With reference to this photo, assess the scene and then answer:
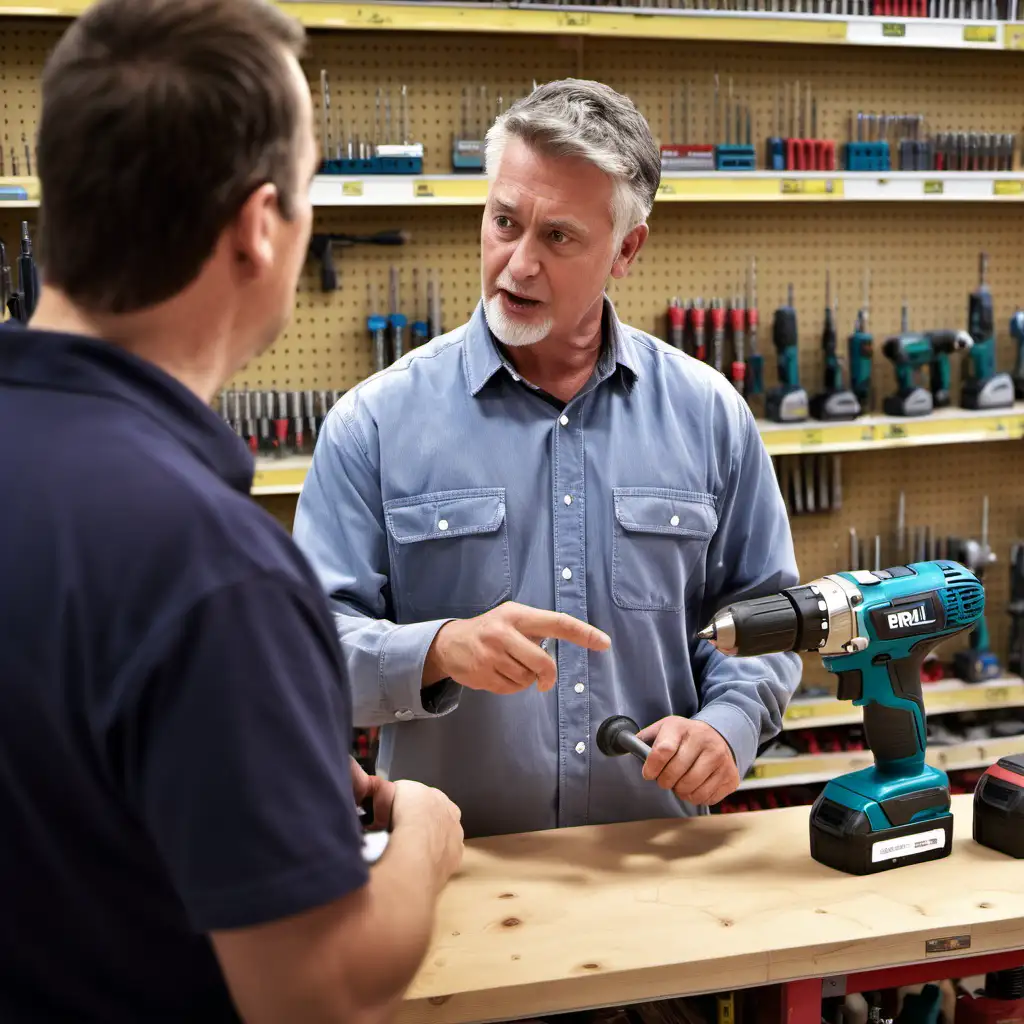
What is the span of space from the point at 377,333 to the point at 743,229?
4.15 ft

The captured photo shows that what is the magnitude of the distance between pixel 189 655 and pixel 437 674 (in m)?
0.93

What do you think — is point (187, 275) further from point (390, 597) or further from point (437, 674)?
point (390, 597)

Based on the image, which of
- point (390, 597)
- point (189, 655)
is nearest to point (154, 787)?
point (189, 655)

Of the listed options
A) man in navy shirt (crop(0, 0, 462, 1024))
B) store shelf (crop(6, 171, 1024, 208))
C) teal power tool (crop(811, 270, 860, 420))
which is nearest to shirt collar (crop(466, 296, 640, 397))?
man in navy shirt (crop(0, 0, 462, 1024))

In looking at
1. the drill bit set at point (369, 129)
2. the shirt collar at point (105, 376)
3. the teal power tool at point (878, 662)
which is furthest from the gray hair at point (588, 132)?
the drill bit set at point (369, 129)

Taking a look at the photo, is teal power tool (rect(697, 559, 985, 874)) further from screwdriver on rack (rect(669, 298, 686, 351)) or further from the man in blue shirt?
screwdriver on rack (rect(669, 298, 686, 351))

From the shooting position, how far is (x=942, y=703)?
11.9 ft

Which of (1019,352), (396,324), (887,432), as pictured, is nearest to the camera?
(396,324)

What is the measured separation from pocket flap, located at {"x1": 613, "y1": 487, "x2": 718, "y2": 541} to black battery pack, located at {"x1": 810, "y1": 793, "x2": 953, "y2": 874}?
1.53ft

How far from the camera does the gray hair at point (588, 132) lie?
5.66ft

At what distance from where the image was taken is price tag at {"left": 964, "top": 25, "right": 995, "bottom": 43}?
3369mm

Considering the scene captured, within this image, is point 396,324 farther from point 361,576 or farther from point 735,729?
point 735,729

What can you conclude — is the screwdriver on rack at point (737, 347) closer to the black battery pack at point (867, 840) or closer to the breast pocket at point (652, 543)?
the breast pocket at point (652, 543)

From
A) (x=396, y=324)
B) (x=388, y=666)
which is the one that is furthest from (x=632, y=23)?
(x=388, y=666)
